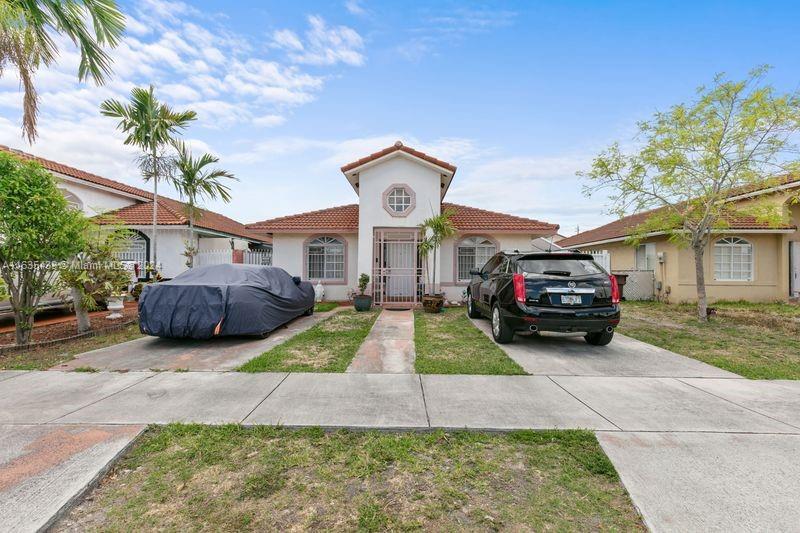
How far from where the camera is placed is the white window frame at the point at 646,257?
1577 centimetres

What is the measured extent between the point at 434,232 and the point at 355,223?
3265 mm

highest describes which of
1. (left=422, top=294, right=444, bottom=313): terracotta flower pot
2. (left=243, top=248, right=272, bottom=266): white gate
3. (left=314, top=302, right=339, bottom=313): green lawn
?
(left=243, top=248, right=272, bottom=266): white gate

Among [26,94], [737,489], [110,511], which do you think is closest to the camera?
[110,511]

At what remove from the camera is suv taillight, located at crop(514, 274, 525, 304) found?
6352mm

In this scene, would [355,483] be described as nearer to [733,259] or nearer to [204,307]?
[204,307]

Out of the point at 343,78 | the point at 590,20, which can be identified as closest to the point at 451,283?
the point at 343,78

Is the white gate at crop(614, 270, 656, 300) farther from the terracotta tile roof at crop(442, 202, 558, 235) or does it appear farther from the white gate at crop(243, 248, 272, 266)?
the white gate at crop(243, 248, 272, 266)

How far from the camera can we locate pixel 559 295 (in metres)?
6.22

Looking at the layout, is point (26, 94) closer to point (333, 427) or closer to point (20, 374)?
point (20, 374)

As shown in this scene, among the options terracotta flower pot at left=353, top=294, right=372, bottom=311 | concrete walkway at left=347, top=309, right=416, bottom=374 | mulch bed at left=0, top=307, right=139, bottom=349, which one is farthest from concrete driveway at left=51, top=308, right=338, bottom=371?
terracotta flower pot at left=353, top=294, right=372, bottom=311

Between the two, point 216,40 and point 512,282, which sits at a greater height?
point 216,40

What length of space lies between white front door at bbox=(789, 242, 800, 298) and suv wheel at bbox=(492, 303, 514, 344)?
48.7 ft

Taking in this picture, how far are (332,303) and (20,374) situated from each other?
8.98 metres

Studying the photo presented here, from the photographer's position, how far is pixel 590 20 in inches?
354
